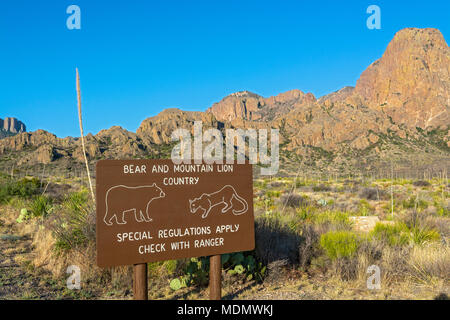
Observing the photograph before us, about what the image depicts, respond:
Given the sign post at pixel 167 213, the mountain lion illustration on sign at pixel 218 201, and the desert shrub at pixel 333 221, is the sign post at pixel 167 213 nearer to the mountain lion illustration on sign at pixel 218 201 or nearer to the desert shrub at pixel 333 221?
the mountain lion illustration on sign at pixel 218 201

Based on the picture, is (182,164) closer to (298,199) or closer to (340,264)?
(340,264)

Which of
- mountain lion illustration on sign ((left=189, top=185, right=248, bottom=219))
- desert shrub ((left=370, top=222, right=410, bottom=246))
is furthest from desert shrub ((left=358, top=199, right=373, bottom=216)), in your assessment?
mountain lion illustration on sign ((left=189, top=185, right=248, bottom=219))

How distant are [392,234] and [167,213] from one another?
6204mm

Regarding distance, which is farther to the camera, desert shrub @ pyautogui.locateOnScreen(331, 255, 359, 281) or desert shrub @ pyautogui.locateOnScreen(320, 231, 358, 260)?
desert shrub @ pyautogui.locateOnScreen(320, 231, 358, 260)

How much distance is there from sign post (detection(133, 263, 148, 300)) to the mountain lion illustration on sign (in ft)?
3.19

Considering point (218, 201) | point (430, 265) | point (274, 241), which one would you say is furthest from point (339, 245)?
point (218, 201)

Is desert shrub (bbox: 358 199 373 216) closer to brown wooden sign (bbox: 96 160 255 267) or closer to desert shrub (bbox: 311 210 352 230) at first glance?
desert shrub (bbox: 311 210 352 230)

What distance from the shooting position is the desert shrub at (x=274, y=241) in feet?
21.8

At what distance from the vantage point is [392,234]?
26.8ft

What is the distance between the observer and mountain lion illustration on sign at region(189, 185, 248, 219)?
15.2ft
